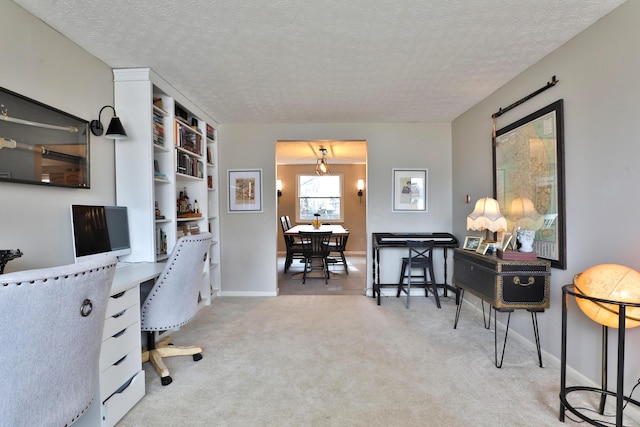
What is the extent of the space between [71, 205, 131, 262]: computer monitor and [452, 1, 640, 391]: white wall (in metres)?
3.37

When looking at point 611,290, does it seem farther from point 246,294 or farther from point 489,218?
point 246,294

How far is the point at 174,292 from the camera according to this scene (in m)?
2.11

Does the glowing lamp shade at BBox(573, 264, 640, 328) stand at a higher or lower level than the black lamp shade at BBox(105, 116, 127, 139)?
lower

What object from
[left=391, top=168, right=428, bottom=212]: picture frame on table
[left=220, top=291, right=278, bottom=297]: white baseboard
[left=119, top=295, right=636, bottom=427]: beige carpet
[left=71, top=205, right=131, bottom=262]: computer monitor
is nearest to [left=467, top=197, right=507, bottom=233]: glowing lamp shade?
[left=119, top=295, right=636, bottom=427]: beige carpet

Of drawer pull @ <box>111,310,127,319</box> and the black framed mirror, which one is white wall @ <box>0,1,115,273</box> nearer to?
the black framed mirror

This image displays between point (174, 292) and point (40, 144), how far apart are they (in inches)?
48.9

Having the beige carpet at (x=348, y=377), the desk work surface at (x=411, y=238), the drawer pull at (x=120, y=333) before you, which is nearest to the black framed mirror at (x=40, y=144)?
the drawer pull at (x=120, y=333)

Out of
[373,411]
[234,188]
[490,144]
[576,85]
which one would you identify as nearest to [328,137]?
[234,188]

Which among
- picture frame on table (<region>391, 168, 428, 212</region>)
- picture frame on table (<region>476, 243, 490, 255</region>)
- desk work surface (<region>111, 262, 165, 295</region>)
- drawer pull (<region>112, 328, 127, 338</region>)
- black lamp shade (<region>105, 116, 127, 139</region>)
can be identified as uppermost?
black lamp shade (<region>105, 116, 127, 139</region>)

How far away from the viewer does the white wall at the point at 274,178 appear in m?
4.21

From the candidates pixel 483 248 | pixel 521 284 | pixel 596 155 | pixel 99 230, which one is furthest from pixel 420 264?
pixel 99 230

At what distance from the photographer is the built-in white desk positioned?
1.59m

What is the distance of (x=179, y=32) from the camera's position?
203cm

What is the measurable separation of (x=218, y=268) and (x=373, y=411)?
9.91 feet
